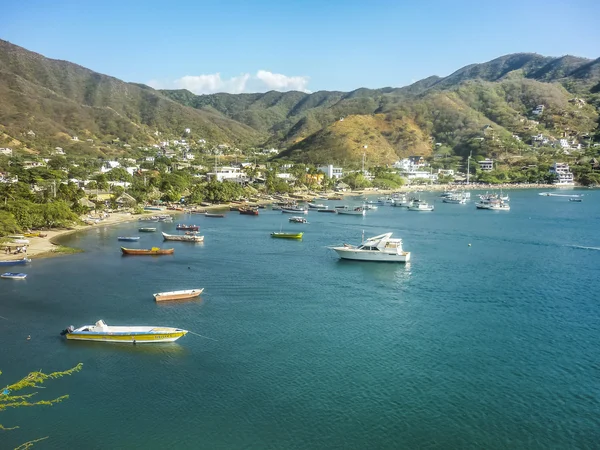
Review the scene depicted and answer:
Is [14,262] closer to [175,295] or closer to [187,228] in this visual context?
[175,295]

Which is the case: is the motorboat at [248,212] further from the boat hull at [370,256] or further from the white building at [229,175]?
the boat hull at [370,256]

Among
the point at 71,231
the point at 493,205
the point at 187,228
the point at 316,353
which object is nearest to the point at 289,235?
the point at 187,228

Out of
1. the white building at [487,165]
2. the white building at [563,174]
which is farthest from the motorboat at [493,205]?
the white building at [487,165]

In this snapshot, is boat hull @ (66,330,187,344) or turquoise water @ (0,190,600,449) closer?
turquoise water @ (0,190,600,449)

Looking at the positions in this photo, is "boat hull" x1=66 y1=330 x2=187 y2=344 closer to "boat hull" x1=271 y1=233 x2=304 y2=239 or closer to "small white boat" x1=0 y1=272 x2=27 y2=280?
"small white boat" x1=0 y1=272 x2=27 y2=280

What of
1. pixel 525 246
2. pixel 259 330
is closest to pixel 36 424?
pixel 259 330

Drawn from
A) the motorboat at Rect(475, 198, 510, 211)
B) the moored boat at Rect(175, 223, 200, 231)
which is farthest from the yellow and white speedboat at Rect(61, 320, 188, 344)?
the motorboat at Rect(475, 198, 510, 211)
